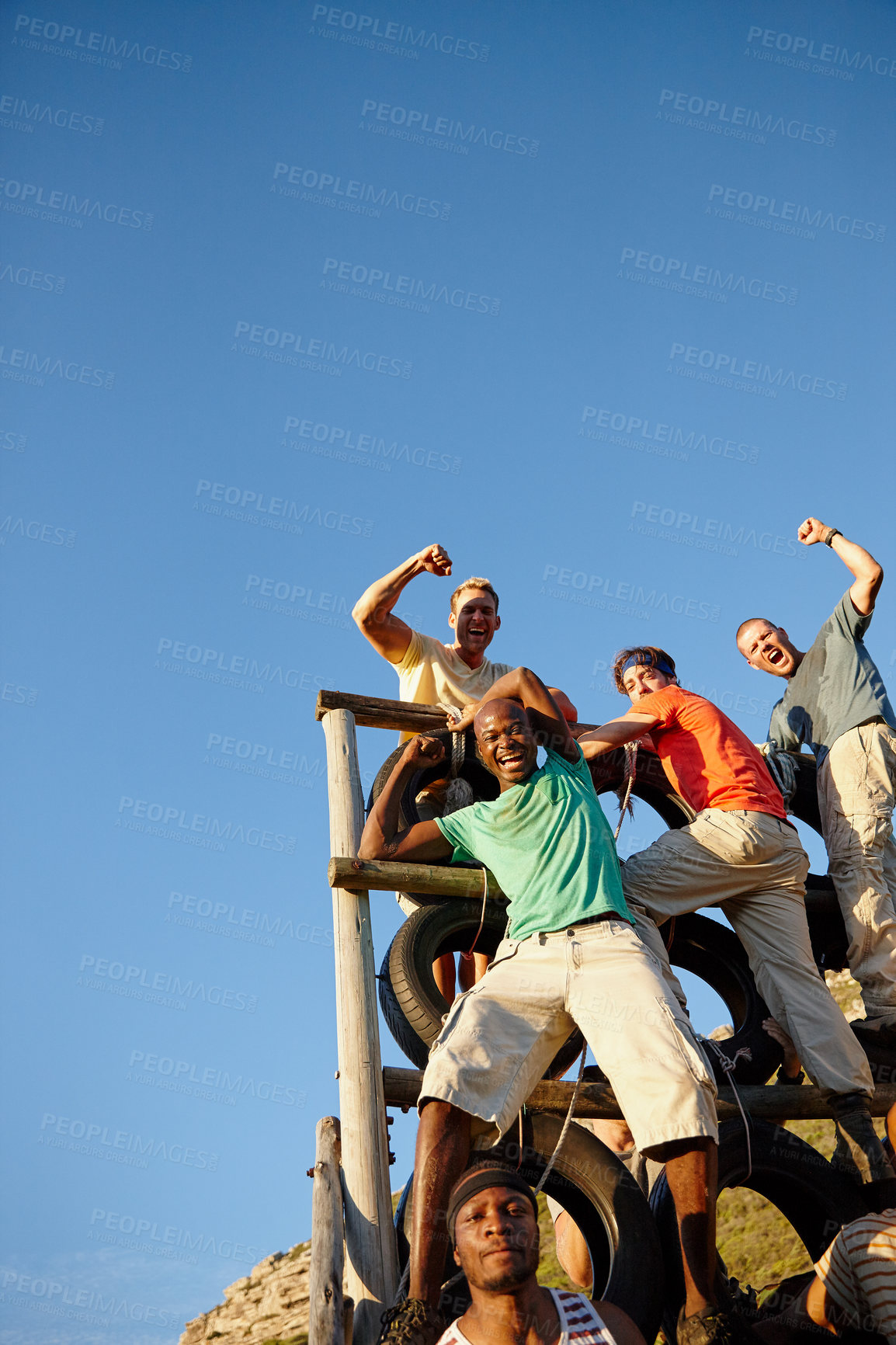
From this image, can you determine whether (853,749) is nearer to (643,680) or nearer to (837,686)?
(837,686)

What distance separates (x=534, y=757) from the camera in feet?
14.2

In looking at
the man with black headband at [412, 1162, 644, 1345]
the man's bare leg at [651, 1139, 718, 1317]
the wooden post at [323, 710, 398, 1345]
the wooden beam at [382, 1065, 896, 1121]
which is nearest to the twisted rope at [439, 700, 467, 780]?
the wooden post at [323, 710, 398, 1345]

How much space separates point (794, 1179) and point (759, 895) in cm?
121

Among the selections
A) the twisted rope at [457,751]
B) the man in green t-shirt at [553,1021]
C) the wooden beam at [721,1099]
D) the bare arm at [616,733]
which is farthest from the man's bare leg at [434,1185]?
the twisted rope at [457,751]

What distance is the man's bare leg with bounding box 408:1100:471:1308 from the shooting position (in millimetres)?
3203

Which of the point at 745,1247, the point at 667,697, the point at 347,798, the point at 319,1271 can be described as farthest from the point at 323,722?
the point at 745,1247

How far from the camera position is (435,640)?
637 cm

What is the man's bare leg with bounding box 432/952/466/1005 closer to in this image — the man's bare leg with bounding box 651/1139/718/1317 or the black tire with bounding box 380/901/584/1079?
the black tire with bounding box 380/901/584/1079

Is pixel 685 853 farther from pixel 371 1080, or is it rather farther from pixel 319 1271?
pixel 319 1271

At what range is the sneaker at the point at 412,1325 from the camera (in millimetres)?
3045

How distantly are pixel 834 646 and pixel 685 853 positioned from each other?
1.79 m

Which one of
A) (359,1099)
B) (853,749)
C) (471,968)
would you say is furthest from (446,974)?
(853,749)

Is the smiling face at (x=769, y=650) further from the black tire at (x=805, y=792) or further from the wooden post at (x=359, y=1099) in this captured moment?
the wooden post at (x=359, y=1099)

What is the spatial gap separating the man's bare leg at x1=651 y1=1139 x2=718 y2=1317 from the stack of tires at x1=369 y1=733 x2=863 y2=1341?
380mm
